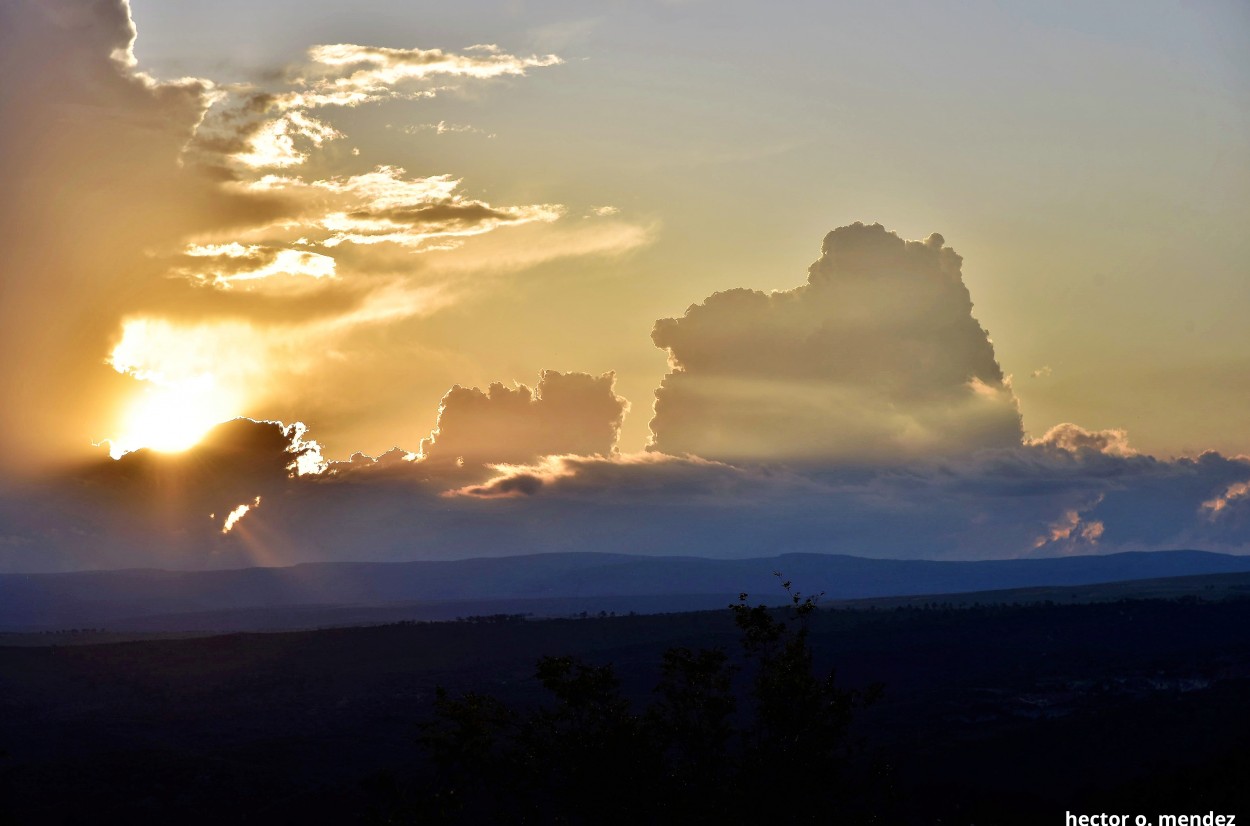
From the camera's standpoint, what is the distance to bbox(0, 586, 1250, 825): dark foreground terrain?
10762cm

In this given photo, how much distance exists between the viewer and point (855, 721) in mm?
136000

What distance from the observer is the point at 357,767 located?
130625 millimetres

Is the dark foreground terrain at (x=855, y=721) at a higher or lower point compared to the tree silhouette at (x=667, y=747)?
lower

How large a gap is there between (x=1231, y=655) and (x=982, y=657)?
29.2 meters

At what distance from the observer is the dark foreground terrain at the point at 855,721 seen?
353ft

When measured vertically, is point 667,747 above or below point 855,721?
above

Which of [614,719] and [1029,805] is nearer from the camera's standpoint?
[614,719]

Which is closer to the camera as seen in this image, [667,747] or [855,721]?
[667,747]

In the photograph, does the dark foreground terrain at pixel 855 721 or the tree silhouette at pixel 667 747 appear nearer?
the tree silhouette at pixel 667 747

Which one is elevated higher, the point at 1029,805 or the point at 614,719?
the point at 614,719

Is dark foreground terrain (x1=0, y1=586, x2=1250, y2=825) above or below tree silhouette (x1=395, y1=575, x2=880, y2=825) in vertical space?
below

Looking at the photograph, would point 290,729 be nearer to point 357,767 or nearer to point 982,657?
point 357,767

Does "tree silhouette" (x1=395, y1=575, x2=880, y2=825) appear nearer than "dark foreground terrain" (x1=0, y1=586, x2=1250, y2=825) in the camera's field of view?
Yes

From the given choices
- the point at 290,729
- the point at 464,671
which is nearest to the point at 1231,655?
the point at 464,671
